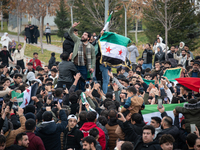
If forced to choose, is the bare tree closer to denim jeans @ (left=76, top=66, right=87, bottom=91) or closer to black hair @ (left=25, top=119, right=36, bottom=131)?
denim jeans @ (left=76, top=66, right=87, bottom=91)

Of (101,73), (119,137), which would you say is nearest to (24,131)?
(119,137)

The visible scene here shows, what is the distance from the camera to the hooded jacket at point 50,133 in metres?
6.21

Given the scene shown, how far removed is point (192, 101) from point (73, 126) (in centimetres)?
259

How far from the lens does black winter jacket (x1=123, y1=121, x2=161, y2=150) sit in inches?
212

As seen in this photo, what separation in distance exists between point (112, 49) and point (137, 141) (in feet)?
20.4

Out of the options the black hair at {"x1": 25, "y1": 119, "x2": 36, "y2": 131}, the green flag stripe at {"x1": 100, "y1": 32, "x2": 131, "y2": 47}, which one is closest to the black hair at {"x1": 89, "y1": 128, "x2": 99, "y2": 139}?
the black hair at {"x1": 25, "y1": 119, "x2": 36, "y2": 131}

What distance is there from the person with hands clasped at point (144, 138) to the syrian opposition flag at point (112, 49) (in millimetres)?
5698

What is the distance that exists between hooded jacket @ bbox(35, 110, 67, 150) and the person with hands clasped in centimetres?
139

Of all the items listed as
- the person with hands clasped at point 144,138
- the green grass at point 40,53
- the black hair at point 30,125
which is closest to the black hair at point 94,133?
the person with hands clasped at point 144,138

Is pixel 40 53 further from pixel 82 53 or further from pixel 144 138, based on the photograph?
pixel 144 138

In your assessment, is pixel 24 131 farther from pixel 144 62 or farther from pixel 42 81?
pixel 144 62

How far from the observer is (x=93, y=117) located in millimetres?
6270

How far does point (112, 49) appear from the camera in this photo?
37.6 ft

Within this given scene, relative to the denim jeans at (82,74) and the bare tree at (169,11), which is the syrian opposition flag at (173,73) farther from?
the bare tree at (169,11)
